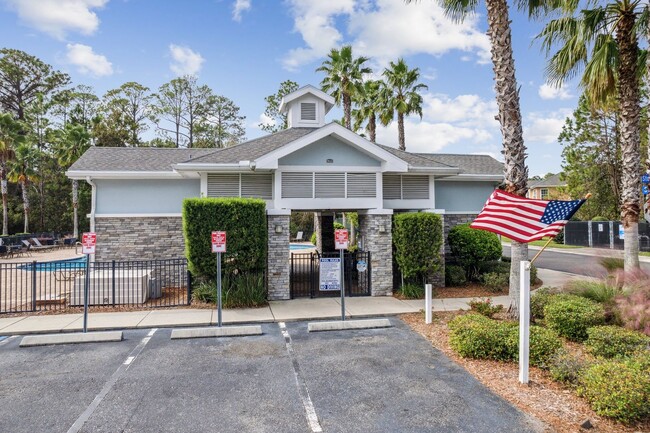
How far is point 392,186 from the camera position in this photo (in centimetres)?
1430

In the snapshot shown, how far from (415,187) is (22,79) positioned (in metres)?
48.0

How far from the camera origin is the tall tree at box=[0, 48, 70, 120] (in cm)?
4034

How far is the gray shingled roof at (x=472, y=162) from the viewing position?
16.9 meters

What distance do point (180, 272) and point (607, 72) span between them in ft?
51.9

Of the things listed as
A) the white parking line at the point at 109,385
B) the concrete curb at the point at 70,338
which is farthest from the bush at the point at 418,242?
the concrete curb at the point at 70,338

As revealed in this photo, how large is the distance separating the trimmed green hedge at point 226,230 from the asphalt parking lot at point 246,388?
3173 millimetres

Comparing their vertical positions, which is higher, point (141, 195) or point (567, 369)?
point (141, 195)

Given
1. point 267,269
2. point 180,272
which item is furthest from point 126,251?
point 267,269

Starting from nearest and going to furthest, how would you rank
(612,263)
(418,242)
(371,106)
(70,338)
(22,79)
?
(70,338)
(612,263)
(418,242)
(371,106)
(22,79)

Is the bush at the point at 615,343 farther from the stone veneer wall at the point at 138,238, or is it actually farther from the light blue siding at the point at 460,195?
the stone veneer wall at the point at 138,238

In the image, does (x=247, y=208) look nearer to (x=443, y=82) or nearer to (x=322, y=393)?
(x=322, y=393)

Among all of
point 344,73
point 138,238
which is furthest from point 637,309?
point 344,73

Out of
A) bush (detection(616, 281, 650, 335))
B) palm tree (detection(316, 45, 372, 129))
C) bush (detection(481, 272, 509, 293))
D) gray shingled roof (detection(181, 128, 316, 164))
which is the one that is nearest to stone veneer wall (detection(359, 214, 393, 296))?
bush (detection(481, 272, 509, 293))

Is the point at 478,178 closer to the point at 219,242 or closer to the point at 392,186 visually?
the point at 392,186
